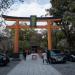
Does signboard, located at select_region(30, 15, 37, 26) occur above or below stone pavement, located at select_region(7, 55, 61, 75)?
above

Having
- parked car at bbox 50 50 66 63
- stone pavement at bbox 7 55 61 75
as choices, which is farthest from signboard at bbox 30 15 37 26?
stone pavement at bbox 7 55 61 75

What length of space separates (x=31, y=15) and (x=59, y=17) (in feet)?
20.0

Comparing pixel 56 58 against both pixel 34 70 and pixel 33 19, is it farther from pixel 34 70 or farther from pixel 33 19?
pixel 33 19

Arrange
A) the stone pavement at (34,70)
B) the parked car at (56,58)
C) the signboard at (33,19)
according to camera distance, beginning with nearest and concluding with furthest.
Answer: the stone pavement at (34,70)
the parked car at (56,58)
the signboard at (33,19)

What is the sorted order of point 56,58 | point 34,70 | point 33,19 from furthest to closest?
point 33,19
point 56,58
point 34,70

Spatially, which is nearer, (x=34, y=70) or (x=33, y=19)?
(x=34, y=70)

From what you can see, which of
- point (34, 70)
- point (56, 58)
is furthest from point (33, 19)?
point (34, 70)

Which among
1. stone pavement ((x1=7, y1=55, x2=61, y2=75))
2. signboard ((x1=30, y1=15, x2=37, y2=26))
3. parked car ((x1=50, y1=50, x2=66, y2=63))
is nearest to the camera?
stone pavement ((x1=7, y1=55, x2=61, y2=75))

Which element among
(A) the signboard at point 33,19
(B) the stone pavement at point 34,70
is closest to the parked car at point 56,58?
(B) the stone pavement at point 34,70

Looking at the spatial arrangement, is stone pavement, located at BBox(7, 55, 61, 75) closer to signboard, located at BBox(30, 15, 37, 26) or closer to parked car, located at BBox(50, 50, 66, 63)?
parked car, located at BBox(50, 50, 66, 63)

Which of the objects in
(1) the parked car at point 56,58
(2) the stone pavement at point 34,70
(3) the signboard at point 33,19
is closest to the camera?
(2) the stone pavement at point 34,70

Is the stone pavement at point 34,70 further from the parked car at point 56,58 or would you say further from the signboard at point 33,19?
the signboard at point 33,19

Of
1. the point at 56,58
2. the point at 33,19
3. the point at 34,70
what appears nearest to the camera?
the point at 34,70

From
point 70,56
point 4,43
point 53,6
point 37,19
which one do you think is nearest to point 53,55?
point 70,56
